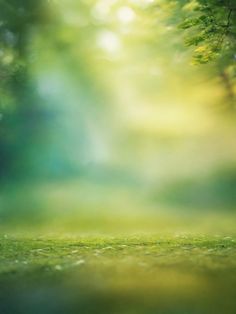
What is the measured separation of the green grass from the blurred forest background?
252 inches

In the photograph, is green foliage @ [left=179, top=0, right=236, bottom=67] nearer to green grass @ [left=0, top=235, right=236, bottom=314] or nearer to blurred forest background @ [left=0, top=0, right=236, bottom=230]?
green grass @ [left=0, top=235, right=236, bottom=314]

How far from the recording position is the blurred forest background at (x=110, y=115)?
1942 cm

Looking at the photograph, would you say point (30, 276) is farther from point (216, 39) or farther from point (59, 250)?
point (216, 39)

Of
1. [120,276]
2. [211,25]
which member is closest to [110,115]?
[211,25]

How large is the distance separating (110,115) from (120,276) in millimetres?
21476

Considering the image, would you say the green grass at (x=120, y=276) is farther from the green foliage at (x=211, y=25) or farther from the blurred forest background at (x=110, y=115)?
the blurred forest background at (x=110, y=115)

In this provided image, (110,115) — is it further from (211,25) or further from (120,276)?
(120,276)

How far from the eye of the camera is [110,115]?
91.3ft

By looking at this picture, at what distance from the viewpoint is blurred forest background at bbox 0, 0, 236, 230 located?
63.7ft

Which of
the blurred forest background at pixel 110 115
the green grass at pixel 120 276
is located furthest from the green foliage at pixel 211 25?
the blurred forest background at pixel 110 115

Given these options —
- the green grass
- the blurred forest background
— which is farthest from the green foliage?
the blurred forest background

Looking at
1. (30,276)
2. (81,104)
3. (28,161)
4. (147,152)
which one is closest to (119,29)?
(81,104)

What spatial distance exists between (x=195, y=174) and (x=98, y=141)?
248 inches

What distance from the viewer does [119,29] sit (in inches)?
995
